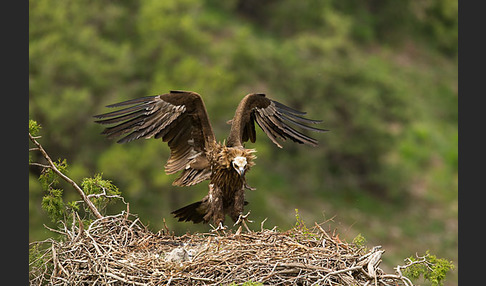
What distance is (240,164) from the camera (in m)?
11.4

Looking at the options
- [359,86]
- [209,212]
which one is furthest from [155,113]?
[359,86]

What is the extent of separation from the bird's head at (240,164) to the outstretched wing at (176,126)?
564 mm

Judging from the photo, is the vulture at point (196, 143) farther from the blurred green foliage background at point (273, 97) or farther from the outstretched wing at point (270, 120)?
the blurred green foliage background at point (273, 97)

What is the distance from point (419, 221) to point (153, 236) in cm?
1968

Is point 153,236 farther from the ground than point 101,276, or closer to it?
farther from the ground

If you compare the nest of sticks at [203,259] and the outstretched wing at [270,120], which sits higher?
the outstretched wing at [270,120]

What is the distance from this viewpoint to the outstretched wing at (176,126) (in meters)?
11.5

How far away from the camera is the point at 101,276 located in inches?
385

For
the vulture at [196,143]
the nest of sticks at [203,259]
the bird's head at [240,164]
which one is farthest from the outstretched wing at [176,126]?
the nest of sticks at [203,259]

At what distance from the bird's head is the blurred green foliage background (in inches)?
408

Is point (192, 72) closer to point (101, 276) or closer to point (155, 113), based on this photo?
point (155, 113)

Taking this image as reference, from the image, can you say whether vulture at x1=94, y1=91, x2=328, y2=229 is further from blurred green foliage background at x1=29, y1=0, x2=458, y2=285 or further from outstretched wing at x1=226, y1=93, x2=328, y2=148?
blurred green foliage background at x1=29, y1=0, x2=458, y2=285

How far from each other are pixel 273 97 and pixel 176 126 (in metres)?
15.8

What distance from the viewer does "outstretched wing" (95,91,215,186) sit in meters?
11.5
